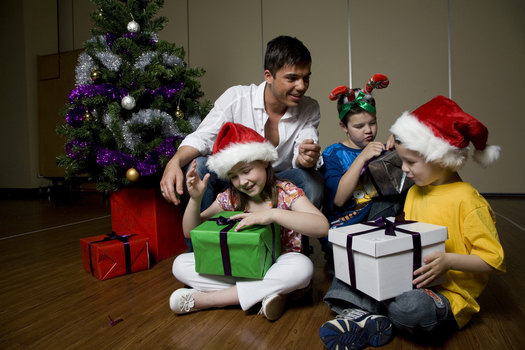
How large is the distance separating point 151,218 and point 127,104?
0.62 m

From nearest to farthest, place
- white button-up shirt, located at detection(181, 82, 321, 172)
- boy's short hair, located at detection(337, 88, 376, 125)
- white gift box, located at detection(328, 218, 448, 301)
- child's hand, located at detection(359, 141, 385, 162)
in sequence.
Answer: white gift box, located at detection(328, 218, 448, 301) < child's hand, located at detection(359, 141, 385, 162) < boy's short hair, located at detection(337, 88, 376, 125) < white button-up shirt, located at detection(181, 82, 321, 172)

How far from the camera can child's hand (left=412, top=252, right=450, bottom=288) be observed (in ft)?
2.96

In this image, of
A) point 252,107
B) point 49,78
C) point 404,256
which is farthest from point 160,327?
point 49,78

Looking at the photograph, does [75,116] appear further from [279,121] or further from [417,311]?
[417,311]

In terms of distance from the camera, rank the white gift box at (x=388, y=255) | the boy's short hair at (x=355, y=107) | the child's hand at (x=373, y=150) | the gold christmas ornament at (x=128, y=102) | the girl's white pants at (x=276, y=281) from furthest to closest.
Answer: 1. the gold christmas ornament at (x=128, y=102)
2. the boy's short hair at (x=355, y=107)
3. the child's hand at (x=373, y=150)
4. the girl's white pants at (x=276, y=281)
5. the white gift box at (x=388, y=255)

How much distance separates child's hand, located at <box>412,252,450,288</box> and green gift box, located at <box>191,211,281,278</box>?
0.45 metres

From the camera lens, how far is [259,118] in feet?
5.76

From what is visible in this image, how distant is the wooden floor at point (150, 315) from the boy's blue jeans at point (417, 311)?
0.04 metres

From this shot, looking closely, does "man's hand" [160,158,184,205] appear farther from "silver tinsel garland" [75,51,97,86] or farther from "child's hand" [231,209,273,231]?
"silver tinsel garland" [75,51,97,86]

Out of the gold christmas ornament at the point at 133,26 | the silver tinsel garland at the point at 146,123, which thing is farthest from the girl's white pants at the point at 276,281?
the gold christmas ornament at the point at 133,26

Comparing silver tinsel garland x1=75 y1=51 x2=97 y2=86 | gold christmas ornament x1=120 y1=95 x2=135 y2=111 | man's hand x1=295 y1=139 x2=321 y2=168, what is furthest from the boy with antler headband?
silver tinsel garland x1=75 y1=51 x2=97 y2=86

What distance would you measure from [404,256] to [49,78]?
517cm

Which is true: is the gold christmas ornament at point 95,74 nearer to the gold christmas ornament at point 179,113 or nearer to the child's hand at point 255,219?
the gold christmas ornament at point 179,113

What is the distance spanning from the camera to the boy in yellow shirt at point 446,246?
912 millimetres
